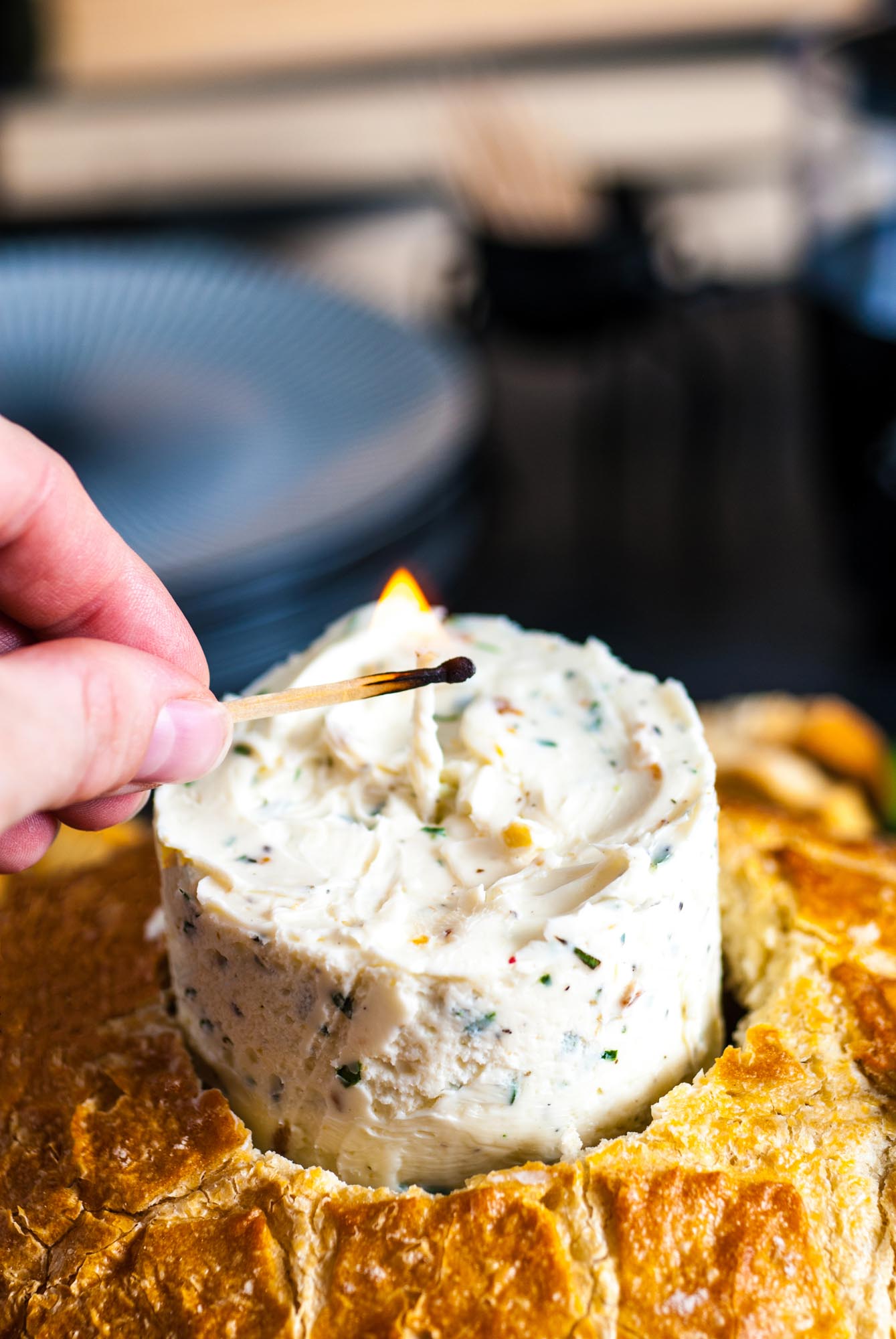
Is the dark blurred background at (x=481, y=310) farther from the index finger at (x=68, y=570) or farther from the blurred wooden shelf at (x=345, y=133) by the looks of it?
the index finger at (x=68, y=570)

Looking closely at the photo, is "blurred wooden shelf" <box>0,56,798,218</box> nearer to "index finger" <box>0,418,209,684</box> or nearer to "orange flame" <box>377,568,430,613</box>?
"orange flame" <box>377,568,430,613</box>

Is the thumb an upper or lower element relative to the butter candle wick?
upper

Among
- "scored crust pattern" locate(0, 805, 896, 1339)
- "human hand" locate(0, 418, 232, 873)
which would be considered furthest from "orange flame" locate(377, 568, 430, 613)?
"scored crust pattern" locate(0, 805, 896, 1339)

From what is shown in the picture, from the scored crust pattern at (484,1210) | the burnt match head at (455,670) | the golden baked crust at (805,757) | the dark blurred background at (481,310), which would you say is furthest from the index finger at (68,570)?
the golden baked crust at (805,757)

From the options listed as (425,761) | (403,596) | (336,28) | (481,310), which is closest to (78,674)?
(425,761)

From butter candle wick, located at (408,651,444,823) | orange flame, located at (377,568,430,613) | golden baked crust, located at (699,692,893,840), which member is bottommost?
golden baked crust, located at (699,692,893,840)

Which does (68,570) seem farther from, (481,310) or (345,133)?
(345,133)

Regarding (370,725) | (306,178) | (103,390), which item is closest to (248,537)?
(103,390)

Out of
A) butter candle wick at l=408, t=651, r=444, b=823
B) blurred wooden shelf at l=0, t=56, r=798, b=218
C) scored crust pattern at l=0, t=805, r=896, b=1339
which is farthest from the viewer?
blurred wooden shelf at l=0, t=56, r=798, b=218
